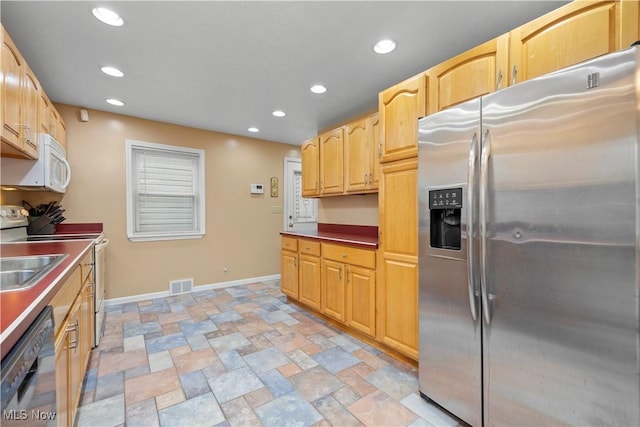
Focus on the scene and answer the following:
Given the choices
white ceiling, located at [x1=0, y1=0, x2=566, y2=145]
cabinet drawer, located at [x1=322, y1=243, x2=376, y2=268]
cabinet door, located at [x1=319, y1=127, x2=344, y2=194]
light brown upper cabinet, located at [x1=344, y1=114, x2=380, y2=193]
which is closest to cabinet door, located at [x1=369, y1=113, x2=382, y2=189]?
light brown upper cabinet, located at [x1=344, y1=114, x2=380, y2=193]

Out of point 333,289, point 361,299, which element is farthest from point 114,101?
point 361,299

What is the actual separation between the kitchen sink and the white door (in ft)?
11.8

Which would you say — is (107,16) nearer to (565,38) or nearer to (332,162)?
(332,162)

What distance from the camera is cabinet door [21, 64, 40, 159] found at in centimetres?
196

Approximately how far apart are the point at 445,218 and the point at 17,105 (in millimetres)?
2831

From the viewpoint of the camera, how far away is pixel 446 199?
1.62 metres

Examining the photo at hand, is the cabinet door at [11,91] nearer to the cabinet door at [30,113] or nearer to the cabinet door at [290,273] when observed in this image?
the cabinet door at [30,113]

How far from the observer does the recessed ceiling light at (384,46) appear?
208cm

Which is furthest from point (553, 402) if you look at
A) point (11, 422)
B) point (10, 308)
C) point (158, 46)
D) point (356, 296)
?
point (158, 46)

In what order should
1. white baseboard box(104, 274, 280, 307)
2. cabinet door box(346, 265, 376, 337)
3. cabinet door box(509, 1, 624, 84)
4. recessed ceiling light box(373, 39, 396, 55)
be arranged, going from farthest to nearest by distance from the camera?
white baseboard box(104, 274, 280, 307), cabinet door box(346, 265, 376, 337), recessed ceiling light box(373, 39, 396, 55), cabinet door box(509, 1, 624, 84)

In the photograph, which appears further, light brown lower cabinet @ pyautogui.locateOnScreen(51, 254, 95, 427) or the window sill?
the window sill

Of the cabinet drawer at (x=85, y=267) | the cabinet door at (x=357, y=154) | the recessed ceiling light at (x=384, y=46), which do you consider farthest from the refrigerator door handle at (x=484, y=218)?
the cabinet drawer at (x=85, y=267)

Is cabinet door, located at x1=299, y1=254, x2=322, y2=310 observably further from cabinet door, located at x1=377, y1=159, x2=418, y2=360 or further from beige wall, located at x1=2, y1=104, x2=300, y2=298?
beige wall, located at x1=2, y1=104, x2=300, y2=298

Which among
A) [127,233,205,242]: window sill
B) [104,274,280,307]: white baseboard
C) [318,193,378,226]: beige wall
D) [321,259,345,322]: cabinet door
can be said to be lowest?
[104,274,280,307]: white baseboard
